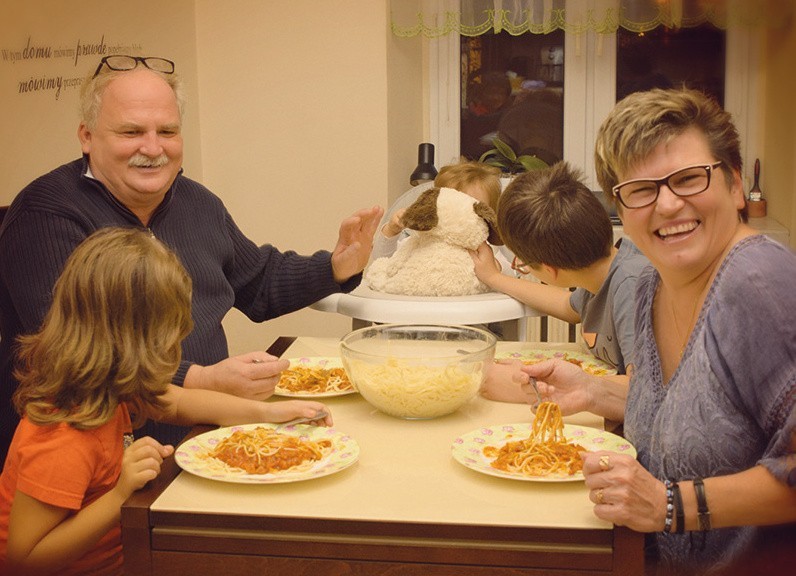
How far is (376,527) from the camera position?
47.1 inches

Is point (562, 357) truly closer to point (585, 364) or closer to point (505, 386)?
point (585, 364)

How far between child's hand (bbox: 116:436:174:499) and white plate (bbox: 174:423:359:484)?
5cm

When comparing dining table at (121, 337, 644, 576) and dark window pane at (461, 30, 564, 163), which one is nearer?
dining table at (121, 337, 644, 576)

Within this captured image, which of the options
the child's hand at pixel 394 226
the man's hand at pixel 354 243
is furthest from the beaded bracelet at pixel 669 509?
the child's hand at pixel 394 226

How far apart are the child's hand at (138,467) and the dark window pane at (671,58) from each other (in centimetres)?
335

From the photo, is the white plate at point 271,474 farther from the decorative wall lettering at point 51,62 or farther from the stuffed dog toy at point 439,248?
the decorative wall lettering at point 51,62

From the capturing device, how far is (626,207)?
4.45ft

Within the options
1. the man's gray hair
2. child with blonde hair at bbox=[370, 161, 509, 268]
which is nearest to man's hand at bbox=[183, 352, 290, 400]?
the man's gray hair

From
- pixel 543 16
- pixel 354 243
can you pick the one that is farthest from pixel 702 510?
pixel 543 16

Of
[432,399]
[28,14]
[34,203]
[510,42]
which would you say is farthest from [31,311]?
[510,42]

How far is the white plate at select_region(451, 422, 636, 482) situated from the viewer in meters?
1.30

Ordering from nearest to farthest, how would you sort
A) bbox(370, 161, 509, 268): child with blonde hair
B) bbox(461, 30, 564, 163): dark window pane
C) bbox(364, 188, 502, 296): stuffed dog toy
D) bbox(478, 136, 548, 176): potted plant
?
bbox(364, 188, 502, 296): stuffed dog toy
bbox(370, 161, 509, 268): child with blonde hair
bbox(478, 136, 548, 176): potted plant
bbox(461, 30, 564, 163): dark window pane

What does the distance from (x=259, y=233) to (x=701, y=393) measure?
2.91 meters

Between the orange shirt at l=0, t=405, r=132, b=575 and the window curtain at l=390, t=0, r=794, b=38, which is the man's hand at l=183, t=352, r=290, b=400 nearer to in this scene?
the orange shirt at l=0, t=405, r=132, b=575
